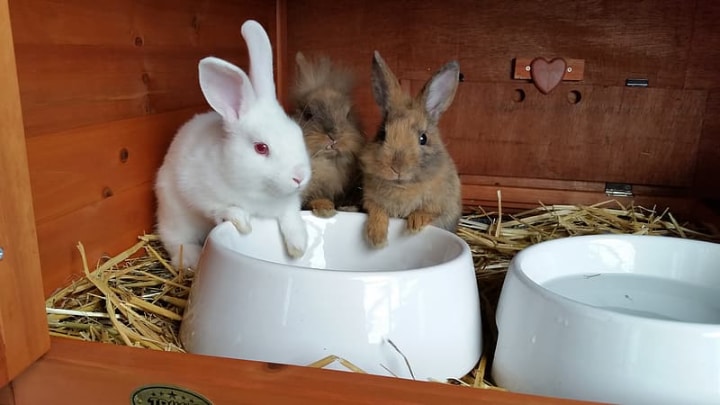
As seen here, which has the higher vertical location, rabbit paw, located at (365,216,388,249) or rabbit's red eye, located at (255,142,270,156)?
rabbit's red eye, located at (255,142,270,156)

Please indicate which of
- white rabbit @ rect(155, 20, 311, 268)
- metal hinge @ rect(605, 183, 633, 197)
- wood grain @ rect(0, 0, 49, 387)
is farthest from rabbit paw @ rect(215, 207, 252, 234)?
metal hinge @ rect(605, 183, 633, 197)

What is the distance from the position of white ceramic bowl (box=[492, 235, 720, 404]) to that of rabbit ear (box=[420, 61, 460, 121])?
436mm

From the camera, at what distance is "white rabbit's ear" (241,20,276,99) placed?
1227 mm

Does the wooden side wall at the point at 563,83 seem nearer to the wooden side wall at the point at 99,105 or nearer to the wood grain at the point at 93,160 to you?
the wooden side wall at the point at 99,105

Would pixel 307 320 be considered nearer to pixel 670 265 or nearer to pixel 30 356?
pixel 30 356

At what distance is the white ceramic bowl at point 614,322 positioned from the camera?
83 centimetres

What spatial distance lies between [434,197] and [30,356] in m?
0.87

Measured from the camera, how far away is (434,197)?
144cm

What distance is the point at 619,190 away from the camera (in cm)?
197

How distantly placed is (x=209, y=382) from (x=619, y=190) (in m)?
1.54

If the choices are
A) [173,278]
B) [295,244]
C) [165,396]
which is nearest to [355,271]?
[295,244]

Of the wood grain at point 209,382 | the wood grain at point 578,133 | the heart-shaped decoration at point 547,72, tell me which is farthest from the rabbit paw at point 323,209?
the heart-shaped decoration at point 547,72

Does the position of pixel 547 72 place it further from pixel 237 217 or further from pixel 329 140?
pixel 237 217

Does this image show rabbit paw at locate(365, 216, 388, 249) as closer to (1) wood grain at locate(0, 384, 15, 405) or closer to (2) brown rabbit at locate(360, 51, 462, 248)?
(2) brown rabbit at locate(360, 51, 462, 248)
